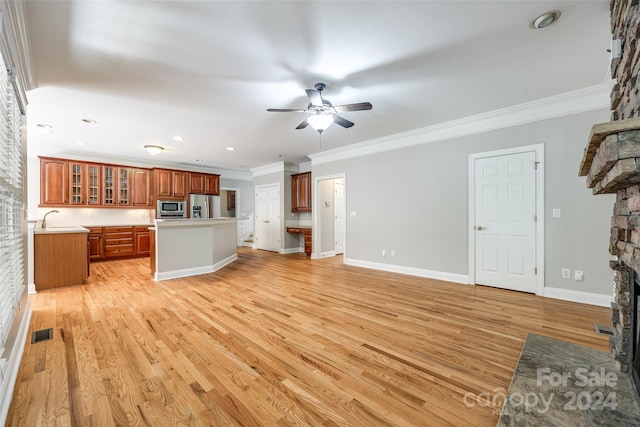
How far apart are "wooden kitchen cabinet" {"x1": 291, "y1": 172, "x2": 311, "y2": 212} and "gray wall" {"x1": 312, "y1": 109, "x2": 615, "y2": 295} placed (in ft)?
2.37

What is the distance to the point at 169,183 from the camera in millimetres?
7141

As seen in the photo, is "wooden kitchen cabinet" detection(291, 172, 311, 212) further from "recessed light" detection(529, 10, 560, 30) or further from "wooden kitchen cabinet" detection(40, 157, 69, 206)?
"recessed light" detection(529, 10, 560, 30)

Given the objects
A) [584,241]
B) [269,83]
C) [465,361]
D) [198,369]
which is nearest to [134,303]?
[198,369]

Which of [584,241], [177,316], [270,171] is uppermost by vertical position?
[270,171]

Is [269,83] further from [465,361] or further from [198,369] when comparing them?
[465,361]

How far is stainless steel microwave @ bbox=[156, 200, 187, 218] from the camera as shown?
6.97m

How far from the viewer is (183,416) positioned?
1486 millimetres

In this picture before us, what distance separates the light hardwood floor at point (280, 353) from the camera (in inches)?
60.4

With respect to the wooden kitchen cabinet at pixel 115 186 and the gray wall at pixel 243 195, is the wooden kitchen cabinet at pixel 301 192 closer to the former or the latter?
Answer: the gray wall at pixel 243 195

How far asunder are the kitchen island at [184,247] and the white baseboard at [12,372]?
6.58 feet

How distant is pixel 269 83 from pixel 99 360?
2930mm

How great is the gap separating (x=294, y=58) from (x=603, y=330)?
149 inches

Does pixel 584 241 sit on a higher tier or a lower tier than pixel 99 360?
higher

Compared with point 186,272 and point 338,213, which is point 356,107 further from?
point 338,213
